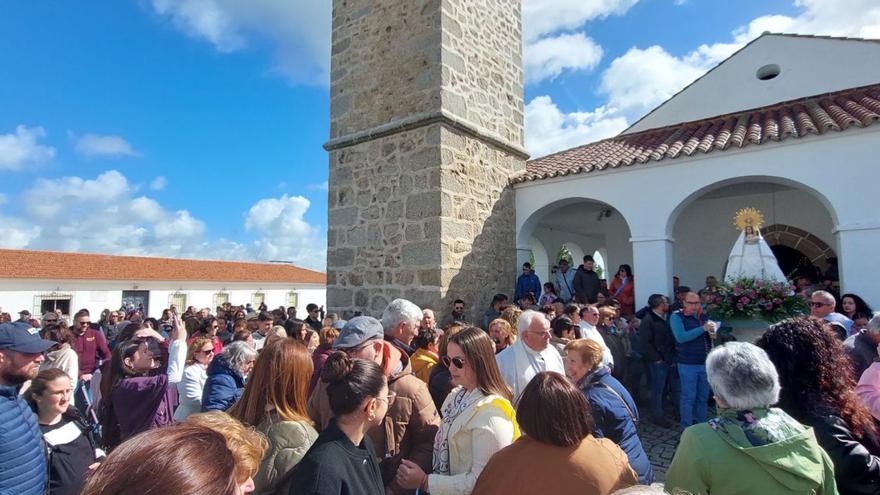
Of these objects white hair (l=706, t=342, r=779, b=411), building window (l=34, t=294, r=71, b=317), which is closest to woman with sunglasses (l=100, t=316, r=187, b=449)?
white hair (l=706, t=342, r=779, b=411)

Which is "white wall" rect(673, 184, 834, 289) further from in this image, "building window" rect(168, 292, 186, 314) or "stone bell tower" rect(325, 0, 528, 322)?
"building window" rect(168, 292, 186, 314)

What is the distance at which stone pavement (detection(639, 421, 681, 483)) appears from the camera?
4.29m

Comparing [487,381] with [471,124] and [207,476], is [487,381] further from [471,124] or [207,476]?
[471,124]

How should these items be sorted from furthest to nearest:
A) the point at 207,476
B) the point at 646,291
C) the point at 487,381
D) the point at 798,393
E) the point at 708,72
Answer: the point at 708,72
the point at 646,291
the point at 487,381
the point at 798,393
the point at 207,476

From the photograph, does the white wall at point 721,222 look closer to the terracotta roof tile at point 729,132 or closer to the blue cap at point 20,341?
the terracotta roof tile at point 729,132

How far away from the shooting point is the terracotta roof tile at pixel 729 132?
247 inches

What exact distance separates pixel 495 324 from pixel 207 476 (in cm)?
341

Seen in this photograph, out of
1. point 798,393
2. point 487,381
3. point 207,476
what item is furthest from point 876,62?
point 207,476

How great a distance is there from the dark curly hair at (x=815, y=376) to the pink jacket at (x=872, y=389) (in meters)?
0.40

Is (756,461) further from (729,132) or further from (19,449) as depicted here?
(729,132)

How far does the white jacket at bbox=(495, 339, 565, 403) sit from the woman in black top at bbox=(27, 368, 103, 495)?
239 centimetres

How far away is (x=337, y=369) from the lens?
1.82m

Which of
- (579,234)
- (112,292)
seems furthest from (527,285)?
(112,292)

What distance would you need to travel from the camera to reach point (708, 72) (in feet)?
35.5
